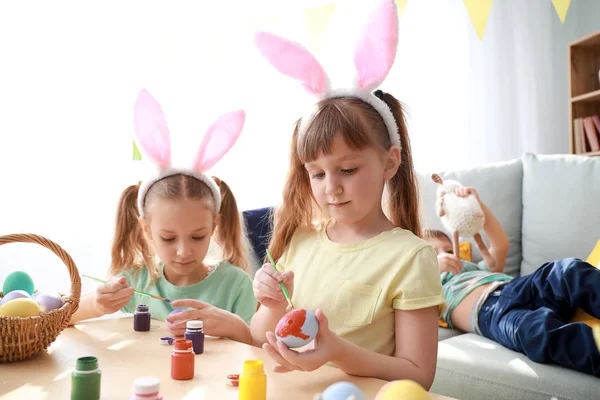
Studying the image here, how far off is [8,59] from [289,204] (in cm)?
150

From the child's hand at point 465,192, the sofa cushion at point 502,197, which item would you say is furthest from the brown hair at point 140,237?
the sofa cushion at point 502,197

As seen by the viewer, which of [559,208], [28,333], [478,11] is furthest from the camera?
[478,11]

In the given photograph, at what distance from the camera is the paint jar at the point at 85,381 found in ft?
2.44

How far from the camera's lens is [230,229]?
1.77 m

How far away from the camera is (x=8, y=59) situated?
2.21 m

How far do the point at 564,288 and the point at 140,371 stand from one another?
124 cm

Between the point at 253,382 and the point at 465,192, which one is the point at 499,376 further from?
the point at 253,382

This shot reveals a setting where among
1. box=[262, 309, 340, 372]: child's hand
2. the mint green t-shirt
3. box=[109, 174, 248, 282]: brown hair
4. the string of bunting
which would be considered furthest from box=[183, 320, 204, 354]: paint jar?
the string of bunting

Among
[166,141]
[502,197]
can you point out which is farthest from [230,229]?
[502,197]

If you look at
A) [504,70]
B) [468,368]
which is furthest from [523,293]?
[504,70]

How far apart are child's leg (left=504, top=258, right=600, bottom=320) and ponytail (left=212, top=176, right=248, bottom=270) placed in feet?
2.84

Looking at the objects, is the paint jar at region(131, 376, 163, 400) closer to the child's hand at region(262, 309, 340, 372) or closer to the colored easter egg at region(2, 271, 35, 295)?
the child's hand at region(262, 309, 340, 372)

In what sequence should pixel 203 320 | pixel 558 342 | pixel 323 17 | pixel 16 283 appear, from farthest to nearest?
pixel 323 17 < pixel 558 342 < pixel 16 283 < pixel 203 320

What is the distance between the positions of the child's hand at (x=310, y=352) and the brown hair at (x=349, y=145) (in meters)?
0.41
